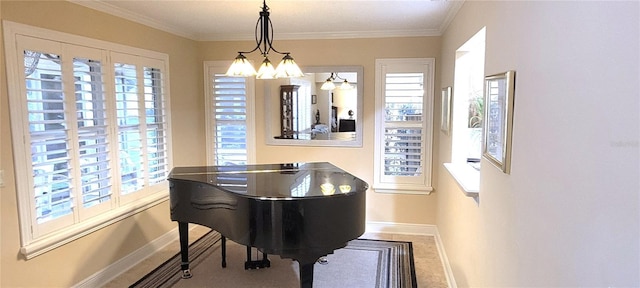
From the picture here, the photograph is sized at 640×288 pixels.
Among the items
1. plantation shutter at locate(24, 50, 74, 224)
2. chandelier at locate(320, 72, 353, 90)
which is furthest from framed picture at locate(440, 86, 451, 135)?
plantation shutter at locate(24, 50, 74, 224)

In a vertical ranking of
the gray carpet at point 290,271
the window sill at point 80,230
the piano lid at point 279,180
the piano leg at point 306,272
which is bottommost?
the gray carpet at point 290,271

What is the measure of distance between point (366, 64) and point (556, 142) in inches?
134

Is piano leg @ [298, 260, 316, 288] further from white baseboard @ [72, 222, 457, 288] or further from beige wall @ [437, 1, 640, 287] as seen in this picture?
white baseboard @ [72, 222, 457, 288]

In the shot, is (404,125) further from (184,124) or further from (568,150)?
(568,150)

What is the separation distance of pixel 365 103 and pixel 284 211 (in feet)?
7.93

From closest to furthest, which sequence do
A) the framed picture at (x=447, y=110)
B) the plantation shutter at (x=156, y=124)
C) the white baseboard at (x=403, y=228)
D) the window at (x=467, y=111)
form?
1. the window at (x=467, y=111)
2. the framed picture at (x=447, y=110)
3. the plantation shutter at (x=156, y=124)
4. the white baseboard at (x=403, y=228)

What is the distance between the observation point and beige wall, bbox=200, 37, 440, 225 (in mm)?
4426

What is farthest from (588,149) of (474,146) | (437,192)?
(437,192)

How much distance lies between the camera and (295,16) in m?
3.67

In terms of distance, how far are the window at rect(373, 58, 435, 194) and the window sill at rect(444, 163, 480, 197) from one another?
3.99ft

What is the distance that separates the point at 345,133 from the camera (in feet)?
16.4

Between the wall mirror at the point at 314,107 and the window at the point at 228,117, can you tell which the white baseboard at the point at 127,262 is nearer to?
the window at the point at 228,117

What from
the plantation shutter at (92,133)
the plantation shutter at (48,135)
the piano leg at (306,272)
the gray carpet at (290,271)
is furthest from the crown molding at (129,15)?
the piano leg at (306,272)

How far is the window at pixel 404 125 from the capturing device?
14.5 feet
